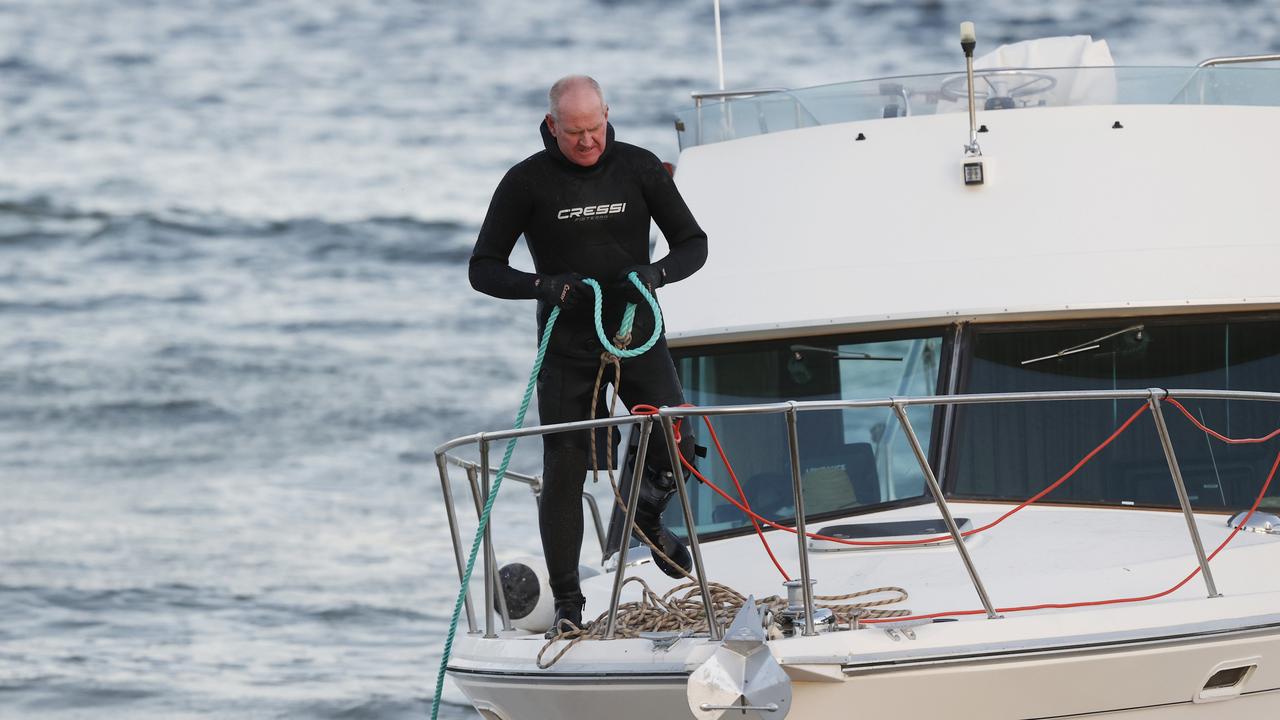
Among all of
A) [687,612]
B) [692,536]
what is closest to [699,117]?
[687,612]

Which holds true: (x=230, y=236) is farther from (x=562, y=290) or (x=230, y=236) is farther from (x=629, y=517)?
(x=629, y=517)

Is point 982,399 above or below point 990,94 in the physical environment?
below

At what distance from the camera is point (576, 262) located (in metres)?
5.36

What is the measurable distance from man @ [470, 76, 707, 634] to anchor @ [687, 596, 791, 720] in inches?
37.0

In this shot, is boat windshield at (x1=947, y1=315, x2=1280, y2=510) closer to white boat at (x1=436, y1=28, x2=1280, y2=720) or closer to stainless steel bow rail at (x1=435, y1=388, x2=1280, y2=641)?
white boat at (x1=436, y1=28, x2=1280, y2=720)

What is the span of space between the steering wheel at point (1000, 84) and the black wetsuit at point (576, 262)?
2.38 meters

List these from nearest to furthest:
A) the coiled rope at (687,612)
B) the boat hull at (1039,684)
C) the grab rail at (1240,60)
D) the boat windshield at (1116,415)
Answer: the boat hull at (1039,684)
the coiled rope at (687,612)
the boat windshield at (1116,415)
the grab rail at (1240,60)

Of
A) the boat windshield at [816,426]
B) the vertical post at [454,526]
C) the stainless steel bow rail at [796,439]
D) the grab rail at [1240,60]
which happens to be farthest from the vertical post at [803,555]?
the grab rail at [1240,60]

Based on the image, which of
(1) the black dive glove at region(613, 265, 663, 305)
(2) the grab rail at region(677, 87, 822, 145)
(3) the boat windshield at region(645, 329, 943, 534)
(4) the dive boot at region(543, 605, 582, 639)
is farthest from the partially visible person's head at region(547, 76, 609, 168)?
(2) the grab rail at region(677, 87, 822, 145)

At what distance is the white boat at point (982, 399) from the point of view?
4738 mm

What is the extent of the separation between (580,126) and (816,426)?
5.93 ft

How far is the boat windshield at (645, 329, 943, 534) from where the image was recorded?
639 centimetres

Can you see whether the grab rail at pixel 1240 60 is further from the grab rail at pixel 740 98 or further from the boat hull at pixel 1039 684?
the boat hull at pixel 1039 684

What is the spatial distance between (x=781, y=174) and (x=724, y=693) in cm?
325
